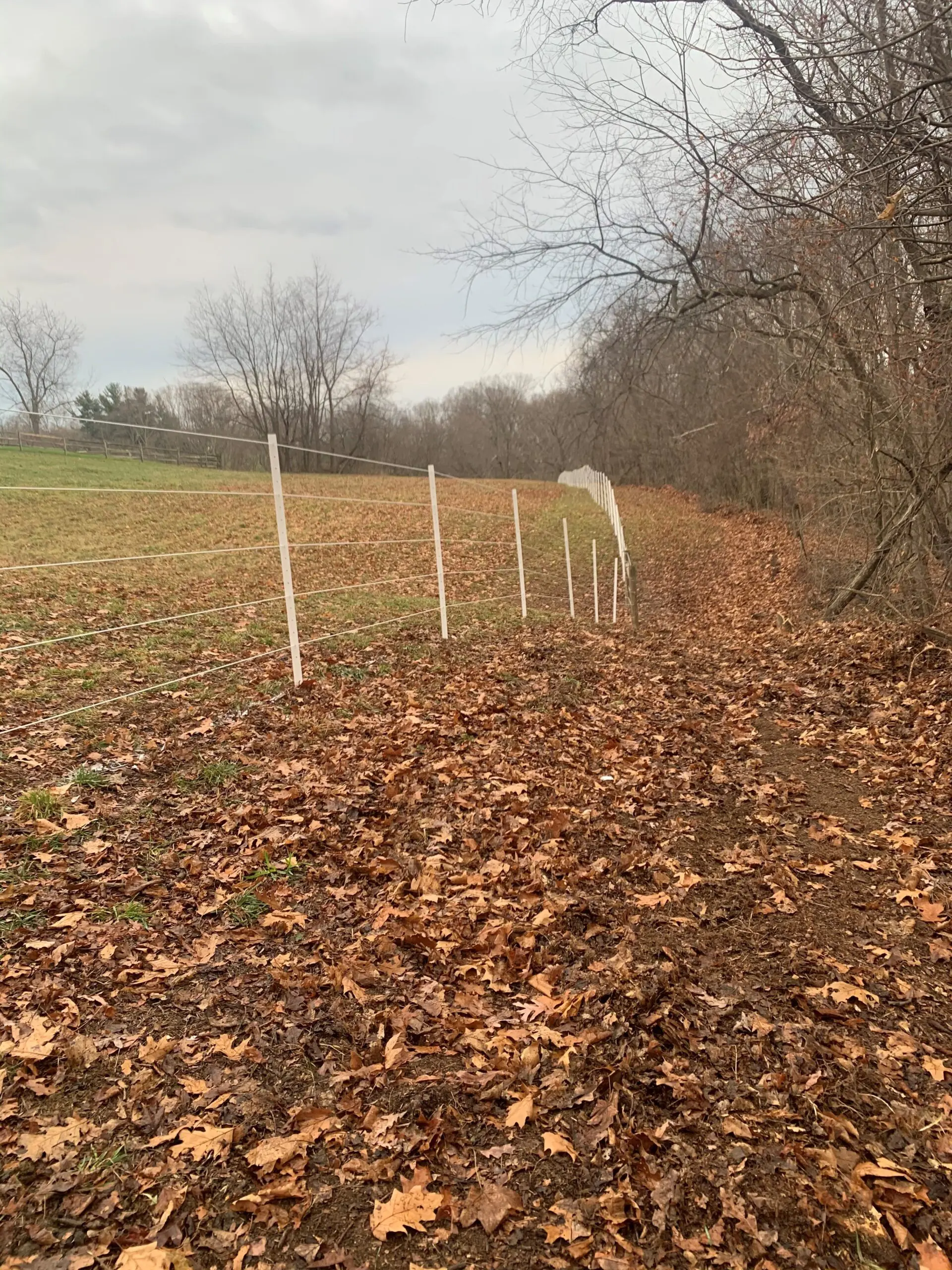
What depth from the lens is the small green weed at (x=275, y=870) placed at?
12.2 feet

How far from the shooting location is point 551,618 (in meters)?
10.9

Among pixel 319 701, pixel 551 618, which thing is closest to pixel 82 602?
pixel 319 701

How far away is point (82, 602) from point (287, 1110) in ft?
26.3

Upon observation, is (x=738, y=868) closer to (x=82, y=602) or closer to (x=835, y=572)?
(x=82, y=602)

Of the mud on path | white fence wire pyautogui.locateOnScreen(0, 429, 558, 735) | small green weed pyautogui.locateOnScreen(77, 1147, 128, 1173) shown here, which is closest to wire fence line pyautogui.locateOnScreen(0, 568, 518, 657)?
white fence wire pyautogui.locateOnScreen(0, 429, 558, 735)

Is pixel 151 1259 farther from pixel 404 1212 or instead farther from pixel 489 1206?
pixel 489 1206

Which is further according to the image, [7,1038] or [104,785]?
[104,785]

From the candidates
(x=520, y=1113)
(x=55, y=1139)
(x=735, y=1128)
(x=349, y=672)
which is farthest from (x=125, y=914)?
(x=349, y=672)

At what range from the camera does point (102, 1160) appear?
219 centimetres

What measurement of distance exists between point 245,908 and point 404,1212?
1.69m

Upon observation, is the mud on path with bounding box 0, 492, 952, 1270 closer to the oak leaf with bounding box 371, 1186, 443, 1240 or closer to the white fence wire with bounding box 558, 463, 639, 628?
the oak leaf with bounding box 371, 1186, 443, 1240

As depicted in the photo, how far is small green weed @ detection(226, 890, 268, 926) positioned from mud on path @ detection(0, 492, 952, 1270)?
0.02 m

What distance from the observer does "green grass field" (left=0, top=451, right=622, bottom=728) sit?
6.50m

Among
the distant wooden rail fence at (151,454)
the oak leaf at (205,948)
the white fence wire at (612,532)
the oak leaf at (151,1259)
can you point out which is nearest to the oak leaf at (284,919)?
the oak leaf at (205,948)
